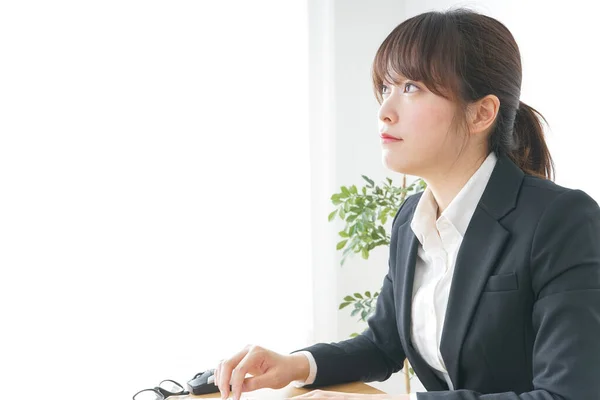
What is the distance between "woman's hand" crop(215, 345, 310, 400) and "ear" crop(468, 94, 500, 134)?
1.92 feet

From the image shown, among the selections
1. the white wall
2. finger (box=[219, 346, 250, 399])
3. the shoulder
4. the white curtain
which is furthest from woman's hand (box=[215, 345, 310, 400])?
the white wall

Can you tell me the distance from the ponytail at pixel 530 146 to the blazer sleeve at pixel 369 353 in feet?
1.04

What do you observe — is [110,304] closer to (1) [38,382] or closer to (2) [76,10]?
(1) [38,382]

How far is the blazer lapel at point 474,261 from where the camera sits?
1177mm

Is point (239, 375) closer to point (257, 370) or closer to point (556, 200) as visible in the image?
point (257, 370)

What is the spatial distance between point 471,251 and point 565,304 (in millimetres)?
199

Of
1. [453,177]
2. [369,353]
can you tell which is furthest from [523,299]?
[369,353]

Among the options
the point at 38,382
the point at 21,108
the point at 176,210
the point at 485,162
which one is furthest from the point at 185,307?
the point at 485,162

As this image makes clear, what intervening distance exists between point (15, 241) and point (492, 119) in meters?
1.61

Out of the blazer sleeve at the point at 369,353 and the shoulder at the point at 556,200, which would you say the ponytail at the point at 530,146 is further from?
the blazer sleeve at the point at 369,353

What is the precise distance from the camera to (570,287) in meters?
1.08

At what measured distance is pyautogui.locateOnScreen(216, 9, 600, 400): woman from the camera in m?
1.09

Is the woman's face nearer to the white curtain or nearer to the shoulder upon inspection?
the shoulder

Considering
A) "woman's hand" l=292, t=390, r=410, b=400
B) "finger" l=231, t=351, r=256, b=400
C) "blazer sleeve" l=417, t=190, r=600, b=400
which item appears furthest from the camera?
"finger" l=231, t=351, r=256, b=400
